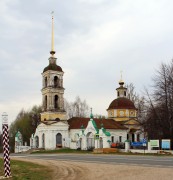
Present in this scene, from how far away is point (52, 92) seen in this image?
59281 mm

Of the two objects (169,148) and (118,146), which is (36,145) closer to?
(118,146)

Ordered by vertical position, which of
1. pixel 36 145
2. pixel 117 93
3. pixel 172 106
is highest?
pixel 117 93

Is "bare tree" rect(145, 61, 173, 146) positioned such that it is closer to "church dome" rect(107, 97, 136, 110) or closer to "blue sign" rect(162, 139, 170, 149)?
"blue sign" rect(162, 139, 170, 149)

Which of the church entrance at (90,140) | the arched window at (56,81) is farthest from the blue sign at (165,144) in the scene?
the arched window at (56,81)

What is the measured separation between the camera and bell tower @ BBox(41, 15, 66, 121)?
5891cm

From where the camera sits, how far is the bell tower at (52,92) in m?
58.9

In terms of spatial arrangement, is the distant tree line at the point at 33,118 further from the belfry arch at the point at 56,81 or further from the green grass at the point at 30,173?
the green grass at the point at 30,173

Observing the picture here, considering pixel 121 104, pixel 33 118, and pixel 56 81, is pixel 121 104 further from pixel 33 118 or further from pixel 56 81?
pixel 33 118

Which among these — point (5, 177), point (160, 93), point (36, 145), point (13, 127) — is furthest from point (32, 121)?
point (5, 177)

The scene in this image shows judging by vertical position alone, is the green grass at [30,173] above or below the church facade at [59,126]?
below

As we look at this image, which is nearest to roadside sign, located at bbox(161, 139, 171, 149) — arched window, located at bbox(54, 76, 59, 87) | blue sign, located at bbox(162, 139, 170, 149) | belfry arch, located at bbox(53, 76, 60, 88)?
blue sign, located at bbox(162, 139, 170, 149)

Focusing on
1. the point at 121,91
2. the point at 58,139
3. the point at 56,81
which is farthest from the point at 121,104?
the point at 58,139

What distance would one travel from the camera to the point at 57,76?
6062cm

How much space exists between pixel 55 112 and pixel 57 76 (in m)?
6.43
